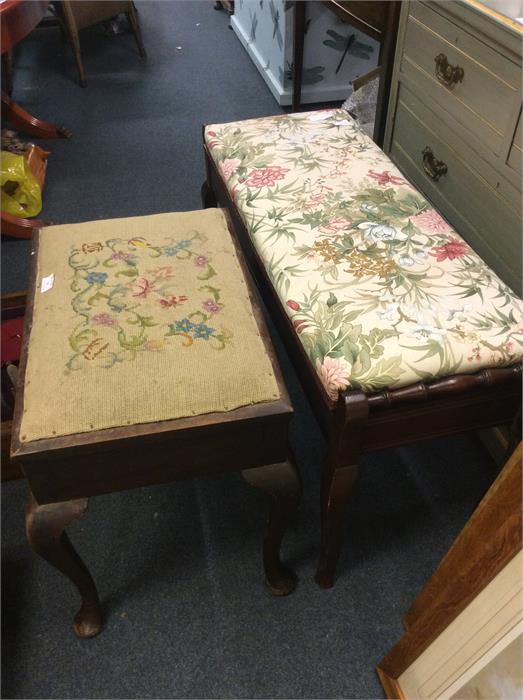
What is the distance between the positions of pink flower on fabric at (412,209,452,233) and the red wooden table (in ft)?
3.73

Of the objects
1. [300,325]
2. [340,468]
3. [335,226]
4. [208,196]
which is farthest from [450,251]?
[208,196]

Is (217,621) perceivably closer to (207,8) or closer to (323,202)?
(323,202)

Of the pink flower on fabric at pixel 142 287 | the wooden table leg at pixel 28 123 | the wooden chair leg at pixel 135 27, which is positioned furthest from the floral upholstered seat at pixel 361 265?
the wooden chair leg at pixel 135 27

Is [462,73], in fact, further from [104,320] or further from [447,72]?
[104,320]

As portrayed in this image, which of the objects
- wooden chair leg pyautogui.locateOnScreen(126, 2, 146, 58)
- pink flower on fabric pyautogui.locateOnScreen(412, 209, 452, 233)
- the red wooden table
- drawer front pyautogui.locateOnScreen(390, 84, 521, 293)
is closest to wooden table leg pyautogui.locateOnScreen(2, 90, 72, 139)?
the red wooden table

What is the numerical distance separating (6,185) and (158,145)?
72 cm

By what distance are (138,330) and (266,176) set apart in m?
0.52

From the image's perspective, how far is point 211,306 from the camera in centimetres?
94

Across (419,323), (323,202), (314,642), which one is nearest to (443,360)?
(419,323)

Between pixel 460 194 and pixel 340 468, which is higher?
pixel 460 194

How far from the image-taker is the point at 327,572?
3.54ft

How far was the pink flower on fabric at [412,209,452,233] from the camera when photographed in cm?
109

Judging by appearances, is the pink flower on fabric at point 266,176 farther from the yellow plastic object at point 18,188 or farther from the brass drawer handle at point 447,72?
the yellow plastic object at point 18,188

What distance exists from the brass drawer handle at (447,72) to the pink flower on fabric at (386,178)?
0.22 metres
